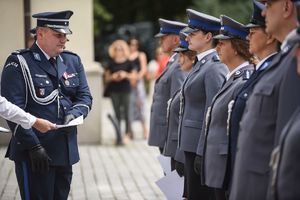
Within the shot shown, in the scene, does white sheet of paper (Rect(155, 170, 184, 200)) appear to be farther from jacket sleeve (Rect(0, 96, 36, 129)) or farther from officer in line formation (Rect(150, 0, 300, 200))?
jacket sleeve (Rect(0, 96, 36, 129))

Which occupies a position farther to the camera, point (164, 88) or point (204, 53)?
point (164, 88)

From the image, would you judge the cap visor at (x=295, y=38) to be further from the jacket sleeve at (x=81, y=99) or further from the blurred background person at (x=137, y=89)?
the blurred background person at (x=137, y=89)

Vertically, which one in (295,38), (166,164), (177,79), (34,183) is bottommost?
(166,164)

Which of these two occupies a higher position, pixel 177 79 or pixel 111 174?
pixel 177 79

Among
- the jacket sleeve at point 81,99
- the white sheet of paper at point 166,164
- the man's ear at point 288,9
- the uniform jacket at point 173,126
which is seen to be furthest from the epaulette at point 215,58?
the man's ear at point 288,9

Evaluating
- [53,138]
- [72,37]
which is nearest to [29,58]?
[53,138]

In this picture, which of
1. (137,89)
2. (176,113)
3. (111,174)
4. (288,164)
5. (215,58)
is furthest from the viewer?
(137,89)

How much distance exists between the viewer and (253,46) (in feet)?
16.5

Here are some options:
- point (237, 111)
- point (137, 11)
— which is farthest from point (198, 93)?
point (137, 11)

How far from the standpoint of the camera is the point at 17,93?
19.5 ft

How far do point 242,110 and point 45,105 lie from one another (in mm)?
1682

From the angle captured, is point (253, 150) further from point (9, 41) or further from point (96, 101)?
point (96, 101)

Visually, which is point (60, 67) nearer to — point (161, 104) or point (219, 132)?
point (219, 132)

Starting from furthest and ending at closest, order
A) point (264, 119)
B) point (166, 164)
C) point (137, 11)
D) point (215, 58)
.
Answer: point (137, 11) → point (166, 164) → point (215, 58) → point (264, 119)
